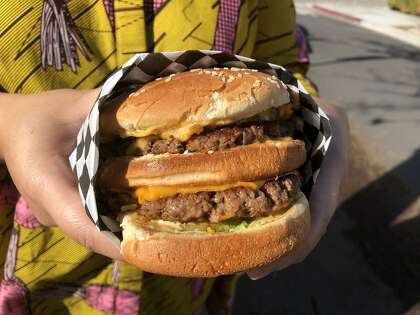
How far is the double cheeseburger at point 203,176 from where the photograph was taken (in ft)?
4.45

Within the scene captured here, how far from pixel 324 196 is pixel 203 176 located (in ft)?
1.74

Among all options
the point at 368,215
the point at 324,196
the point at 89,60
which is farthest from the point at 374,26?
the point at 89,60

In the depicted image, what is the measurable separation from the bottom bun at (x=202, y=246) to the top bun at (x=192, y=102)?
293 millimetres

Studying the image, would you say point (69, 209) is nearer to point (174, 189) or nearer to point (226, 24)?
point (174, 189)

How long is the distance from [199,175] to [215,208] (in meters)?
0.12

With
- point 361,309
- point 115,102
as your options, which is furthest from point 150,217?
point 361,309

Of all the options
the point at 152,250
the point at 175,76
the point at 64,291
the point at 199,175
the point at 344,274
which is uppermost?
the point at 175,76

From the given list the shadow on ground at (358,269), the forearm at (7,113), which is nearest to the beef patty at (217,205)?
the forearm at (7,113)

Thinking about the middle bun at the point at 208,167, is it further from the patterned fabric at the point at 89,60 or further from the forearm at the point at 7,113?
the patterned fabric at the point at 89,60

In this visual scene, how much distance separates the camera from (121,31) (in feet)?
5.49

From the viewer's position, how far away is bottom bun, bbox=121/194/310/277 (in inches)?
53.3

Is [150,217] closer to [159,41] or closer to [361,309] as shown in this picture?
[159,41]

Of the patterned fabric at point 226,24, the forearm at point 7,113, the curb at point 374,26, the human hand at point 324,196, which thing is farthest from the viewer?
the curb at point 374,26

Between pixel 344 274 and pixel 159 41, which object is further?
pixel 344 274
